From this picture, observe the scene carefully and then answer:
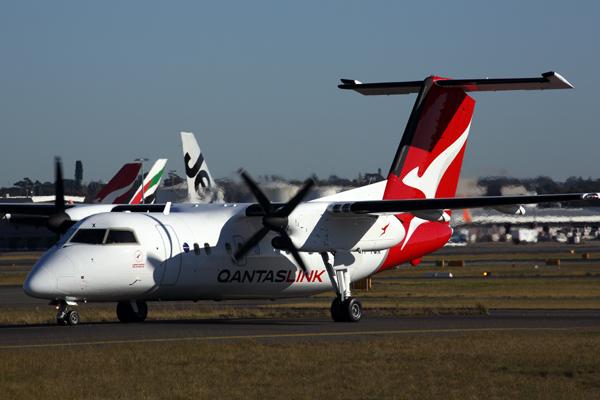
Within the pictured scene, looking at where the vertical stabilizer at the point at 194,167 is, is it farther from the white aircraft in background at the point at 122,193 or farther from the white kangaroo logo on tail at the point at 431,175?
the white kangaroo logo on tail at the point at 431,175

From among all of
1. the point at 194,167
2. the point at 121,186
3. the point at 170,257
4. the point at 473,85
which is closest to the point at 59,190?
the point at 170,257

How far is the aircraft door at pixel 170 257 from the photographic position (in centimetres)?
2026

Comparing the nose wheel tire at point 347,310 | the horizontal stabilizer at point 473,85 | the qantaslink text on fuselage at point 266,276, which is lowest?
the nose wheel tire at point 347,310

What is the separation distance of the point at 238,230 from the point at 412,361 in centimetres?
948

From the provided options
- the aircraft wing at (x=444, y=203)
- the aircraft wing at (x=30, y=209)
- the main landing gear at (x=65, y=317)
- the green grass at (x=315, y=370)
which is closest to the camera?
the green grass at (x=315, y=370)

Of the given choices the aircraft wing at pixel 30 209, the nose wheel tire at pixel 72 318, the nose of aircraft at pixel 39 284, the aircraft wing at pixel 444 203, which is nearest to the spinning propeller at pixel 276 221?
the aircraft wing at pixel 444 203

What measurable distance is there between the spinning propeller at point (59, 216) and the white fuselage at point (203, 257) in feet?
7.75

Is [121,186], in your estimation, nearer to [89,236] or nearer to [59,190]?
[59,190]

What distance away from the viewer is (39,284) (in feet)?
58.4

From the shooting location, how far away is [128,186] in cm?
5884

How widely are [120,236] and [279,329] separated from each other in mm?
4828

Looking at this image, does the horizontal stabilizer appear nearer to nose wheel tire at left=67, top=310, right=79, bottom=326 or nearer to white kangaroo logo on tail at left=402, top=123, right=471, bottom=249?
white kangaroo logo on tail at left=402, top=123, right=471, bottom=249

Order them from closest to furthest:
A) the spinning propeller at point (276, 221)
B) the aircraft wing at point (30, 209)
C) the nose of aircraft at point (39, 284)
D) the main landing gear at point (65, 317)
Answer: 1. the nose of aircraft at point (39, 284)
2. the main landing gear at point (65, 317)
3. the spinning propeller at point (276, 221)
4. the aircraft wing at point (30, 209)

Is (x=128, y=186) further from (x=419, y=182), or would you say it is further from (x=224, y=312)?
(x=419, y=182)
